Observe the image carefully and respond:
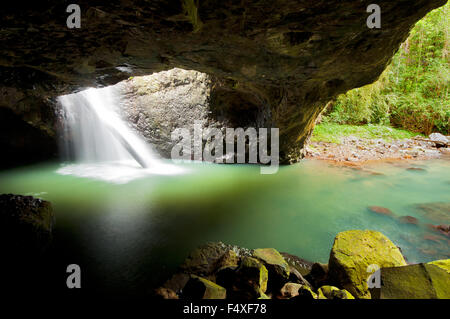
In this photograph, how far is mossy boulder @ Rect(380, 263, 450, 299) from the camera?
4.35 ft

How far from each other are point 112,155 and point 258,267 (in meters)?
8.81

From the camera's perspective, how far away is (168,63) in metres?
3.54

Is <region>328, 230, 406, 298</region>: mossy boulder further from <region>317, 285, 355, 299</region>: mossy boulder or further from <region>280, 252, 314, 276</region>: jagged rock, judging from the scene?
<region>280, 252, 314, 276</region>: jagged rock

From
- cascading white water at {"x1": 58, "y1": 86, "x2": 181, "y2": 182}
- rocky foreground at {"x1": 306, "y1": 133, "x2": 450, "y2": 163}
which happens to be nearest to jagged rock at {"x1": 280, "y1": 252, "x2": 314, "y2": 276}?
cascading white water at {"x1": 58, "y1": 86, "x2": 181, "y2": 182}

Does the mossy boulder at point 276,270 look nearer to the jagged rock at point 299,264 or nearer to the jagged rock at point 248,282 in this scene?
the jagged rock at point 248,282

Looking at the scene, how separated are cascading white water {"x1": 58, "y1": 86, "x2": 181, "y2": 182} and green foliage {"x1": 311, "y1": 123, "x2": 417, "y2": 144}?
26.7 feet

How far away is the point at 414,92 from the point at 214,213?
1571cm

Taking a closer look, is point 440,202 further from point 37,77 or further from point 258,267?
point 37,77

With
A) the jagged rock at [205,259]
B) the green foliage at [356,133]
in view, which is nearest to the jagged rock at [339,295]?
the jagged rock at [205,259]

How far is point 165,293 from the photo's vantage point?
5.79 feet

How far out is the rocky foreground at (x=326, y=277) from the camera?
139 centimetres
